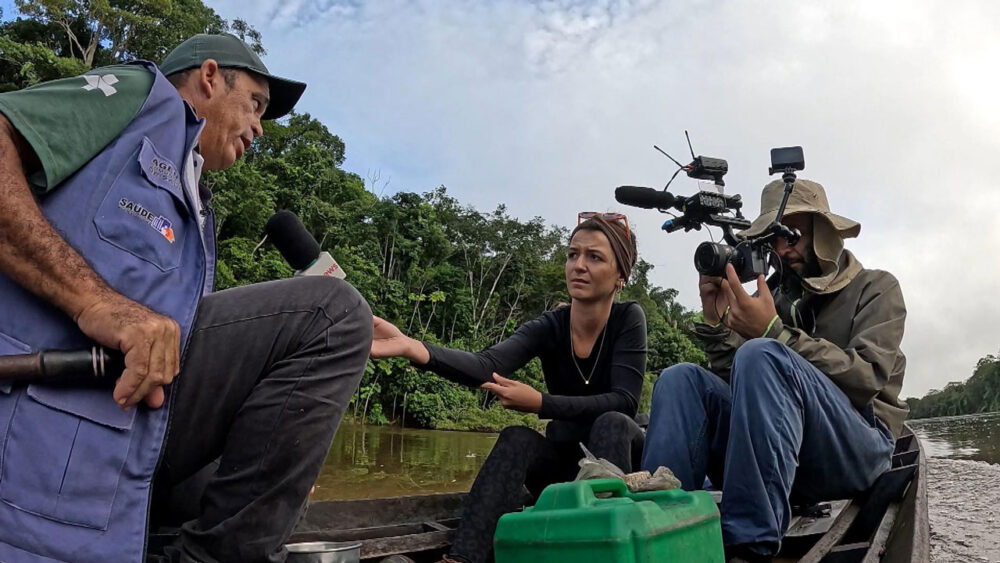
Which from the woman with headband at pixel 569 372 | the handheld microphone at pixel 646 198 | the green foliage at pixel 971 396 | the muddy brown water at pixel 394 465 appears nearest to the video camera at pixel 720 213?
the handheld microphone at pixel 646 198

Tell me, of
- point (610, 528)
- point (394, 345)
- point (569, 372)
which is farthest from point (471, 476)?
point (610, 528)

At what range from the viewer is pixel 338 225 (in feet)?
69.5

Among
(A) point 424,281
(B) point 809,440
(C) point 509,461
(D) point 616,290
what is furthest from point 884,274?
(A) point 424,281

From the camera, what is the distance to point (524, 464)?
242cm

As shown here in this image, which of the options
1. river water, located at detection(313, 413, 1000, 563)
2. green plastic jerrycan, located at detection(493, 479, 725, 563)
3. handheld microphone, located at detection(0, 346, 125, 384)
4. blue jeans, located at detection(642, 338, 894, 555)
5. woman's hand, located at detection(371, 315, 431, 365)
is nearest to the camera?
handheld microphone, located at detection(0, 346, 125, 384)

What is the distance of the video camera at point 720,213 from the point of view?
240 cm

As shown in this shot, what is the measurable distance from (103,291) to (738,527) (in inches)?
65.5

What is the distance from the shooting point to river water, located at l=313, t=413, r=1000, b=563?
366cm

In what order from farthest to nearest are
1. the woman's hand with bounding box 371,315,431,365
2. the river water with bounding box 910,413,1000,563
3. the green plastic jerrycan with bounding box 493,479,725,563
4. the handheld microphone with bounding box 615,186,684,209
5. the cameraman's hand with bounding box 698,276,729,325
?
the river water with bounding box 910,413,1000,563 → the handheld microphone with bounding box 615,186,684,209 → the cameraman's hand with bounding box 698,276,729,325 → the woman's hand with bounding box 371,315,431,365 → the green plastic jerrycan with bounding box 493,479,725,563

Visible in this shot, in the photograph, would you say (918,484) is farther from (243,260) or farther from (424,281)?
(424,281)

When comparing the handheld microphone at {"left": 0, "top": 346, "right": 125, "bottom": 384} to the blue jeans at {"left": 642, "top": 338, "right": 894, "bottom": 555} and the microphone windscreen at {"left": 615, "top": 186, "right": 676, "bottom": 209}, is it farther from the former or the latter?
the microphone windscreen at {"left": 615, "top": 186, "right": 676, "bottom": 209}

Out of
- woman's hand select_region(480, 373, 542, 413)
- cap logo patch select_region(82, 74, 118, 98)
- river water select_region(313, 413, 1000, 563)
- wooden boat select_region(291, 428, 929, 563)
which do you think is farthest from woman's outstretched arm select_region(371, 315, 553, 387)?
river water select_region(313, 413, 1000, 563)

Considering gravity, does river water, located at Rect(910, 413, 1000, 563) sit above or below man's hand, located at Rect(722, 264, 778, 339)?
below

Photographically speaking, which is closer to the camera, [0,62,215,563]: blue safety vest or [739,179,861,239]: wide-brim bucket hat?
[0,62,215,563]: blue safety vest
